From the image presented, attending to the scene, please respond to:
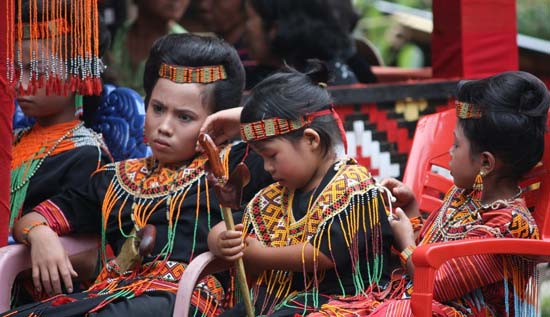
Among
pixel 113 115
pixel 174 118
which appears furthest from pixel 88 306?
pixel 113 115

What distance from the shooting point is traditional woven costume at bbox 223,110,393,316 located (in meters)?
3.69

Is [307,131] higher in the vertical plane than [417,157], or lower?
higher

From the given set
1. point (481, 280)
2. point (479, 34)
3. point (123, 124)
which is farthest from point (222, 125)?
point (479, 34)

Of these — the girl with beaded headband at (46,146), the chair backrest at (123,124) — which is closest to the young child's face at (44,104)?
the girl with beaded headband at (46,146)

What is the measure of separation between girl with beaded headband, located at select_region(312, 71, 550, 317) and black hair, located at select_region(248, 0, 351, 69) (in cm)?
333

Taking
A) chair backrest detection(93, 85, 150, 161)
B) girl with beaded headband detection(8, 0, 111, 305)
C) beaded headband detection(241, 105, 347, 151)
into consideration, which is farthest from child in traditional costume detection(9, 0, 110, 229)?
beaded headband detection(241, 105, 347, 151)

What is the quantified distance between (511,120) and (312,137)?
0.64 metres

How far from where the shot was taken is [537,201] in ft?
12.7

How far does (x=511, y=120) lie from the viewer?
369cm

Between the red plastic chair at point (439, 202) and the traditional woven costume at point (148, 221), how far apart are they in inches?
26.8

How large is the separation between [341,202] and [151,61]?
0.98m

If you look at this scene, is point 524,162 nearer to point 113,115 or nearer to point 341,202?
point 341,202

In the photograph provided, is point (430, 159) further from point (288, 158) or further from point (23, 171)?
point (23, 171)

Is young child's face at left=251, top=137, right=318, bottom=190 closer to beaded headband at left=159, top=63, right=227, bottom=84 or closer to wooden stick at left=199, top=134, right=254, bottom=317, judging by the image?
wooden stick at left=199, top=134, right=254, bottom=317
